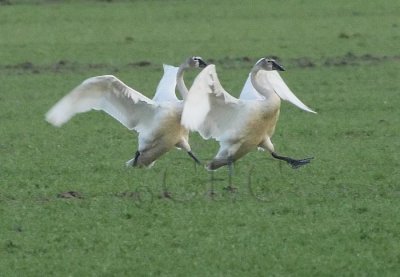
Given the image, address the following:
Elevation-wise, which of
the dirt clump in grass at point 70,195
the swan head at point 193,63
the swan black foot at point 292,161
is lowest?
the swan black foot at point 292,161

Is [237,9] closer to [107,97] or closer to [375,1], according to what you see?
[375,1]

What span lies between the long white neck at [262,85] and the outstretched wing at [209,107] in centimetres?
41

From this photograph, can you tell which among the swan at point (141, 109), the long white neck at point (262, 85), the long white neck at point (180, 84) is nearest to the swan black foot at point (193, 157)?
the swan at point (141, 109)

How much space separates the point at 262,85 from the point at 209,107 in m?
0.96

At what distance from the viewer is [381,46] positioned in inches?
1087

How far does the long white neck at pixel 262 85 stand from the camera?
12.6 meters

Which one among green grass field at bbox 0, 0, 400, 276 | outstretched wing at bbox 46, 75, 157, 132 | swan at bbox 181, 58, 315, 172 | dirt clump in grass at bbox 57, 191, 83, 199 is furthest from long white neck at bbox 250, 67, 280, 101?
dirt clump in grass at bbox 57, 191, 83, 199

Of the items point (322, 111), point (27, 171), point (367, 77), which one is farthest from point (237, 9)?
point (27, 171)

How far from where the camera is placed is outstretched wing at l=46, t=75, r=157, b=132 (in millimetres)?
12461

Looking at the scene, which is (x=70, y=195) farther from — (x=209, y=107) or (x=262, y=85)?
(x=262, y=85)

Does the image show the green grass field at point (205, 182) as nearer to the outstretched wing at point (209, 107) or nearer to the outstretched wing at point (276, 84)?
the outstretched wing at point (209, 107)

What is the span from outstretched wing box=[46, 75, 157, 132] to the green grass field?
60 cm

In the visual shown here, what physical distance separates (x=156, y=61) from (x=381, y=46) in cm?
524

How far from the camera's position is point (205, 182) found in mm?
12531
